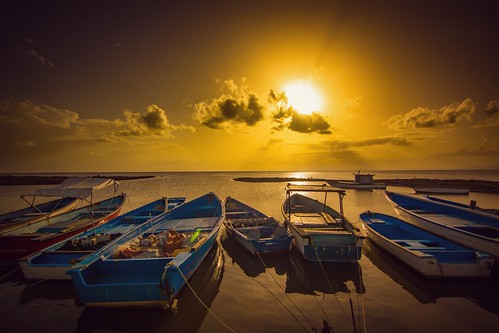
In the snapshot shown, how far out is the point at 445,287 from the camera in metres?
8.71

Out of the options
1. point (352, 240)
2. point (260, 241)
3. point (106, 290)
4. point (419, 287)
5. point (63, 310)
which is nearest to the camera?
point (106, 290)

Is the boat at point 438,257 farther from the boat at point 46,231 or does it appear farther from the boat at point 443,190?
the boat at point 443,190

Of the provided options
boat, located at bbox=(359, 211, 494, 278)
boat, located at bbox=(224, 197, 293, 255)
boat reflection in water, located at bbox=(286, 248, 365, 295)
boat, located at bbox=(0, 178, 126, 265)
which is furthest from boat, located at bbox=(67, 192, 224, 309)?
boat, located at bbox=(359, 211, 494, 278)

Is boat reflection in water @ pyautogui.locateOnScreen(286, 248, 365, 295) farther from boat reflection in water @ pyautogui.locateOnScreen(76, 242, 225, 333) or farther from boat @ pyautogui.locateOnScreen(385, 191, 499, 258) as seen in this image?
boat @ pyautogui.locateOnScreen(385, 191, 499, 258)

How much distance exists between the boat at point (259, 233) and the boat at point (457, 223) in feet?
26.5

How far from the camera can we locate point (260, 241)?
1123cm

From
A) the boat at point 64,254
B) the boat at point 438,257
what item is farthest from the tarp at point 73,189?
the boat at point 438,257

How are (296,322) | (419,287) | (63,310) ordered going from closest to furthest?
(296,322) < (63,310) < (419,287)

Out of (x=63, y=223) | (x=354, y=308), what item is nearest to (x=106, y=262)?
(x=354, y=308)

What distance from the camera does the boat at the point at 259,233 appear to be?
11.2m

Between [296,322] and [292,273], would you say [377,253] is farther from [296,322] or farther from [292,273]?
[296,322]

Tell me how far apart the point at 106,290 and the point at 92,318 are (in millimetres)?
1660

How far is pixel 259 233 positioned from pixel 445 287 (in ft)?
26.4

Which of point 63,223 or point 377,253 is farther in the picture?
point 63,223
